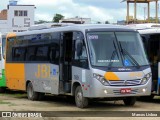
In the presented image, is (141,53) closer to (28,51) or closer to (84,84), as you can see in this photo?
(84,84)

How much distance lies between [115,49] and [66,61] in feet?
7.34

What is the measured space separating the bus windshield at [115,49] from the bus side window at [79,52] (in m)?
0.29

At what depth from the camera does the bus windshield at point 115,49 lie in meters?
16.9

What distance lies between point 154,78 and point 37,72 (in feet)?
15.9

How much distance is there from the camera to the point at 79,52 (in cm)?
1752

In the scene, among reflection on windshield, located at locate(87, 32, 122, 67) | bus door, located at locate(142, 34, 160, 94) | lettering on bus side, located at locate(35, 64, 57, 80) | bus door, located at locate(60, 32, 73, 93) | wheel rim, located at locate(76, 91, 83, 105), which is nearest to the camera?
reflection on windshield, located at locate(87, 32, 122, 67)

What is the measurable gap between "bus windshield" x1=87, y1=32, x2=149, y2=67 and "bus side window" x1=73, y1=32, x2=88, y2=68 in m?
0.29

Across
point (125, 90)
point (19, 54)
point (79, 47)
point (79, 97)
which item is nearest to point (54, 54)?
point (79, 47)

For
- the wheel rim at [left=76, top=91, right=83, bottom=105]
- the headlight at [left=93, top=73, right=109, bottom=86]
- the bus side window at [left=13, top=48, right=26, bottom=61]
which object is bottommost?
the wheel rim at [left=76, top=91, right=83, bottom=105]

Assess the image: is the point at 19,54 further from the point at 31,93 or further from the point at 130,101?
the point at 130,101

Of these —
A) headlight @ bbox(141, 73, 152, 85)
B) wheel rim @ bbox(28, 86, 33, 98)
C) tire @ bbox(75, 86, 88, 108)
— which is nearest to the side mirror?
tire @ bbox(75, 86, 88, 108)

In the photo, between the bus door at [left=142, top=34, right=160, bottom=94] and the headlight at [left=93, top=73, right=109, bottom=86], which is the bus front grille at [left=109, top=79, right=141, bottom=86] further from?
the bus door at [left=142, top=34, right=160, bottom=94]

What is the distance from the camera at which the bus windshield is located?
16.9 m

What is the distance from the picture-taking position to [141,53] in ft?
58.1
